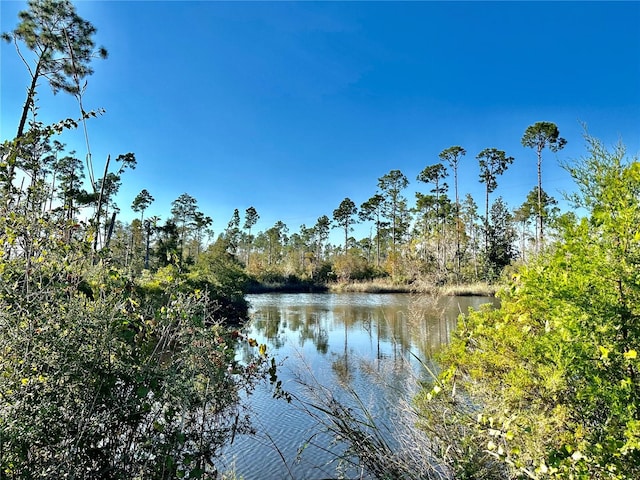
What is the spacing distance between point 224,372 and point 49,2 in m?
10.8

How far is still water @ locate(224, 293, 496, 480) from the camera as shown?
4438 millimetres

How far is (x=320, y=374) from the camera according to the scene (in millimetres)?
8094

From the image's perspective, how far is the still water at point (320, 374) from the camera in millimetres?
4438

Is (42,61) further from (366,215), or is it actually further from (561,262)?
(366,215)

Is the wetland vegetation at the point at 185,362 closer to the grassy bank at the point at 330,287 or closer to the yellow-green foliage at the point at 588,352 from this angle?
the yellow-green foliage at the point at 588,352

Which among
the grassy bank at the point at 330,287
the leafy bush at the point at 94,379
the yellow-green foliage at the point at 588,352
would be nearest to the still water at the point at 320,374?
the leafy bush at the point at 94,379

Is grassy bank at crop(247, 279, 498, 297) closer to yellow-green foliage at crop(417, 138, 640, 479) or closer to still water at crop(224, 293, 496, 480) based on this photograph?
still water at crop(224, 293, 496, 480)

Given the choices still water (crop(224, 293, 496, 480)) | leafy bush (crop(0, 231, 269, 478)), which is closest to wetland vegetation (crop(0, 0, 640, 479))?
leafy bush (crop(0, 231, 269, 478))

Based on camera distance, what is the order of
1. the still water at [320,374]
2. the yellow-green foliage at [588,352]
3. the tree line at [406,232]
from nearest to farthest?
the yellow-green foliage at [588,352] < the still water at [320,374] < the tree line at [406,232]

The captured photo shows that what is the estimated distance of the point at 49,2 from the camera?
9.02 meters

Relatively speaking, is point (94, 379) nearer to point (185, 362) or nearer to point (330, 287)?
point (185, 362)

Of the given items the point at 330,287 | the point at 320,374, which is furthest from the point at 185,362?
the point at 330,287

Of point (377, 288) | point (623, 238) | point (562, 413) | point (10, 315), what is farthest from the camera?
point (377, 288)

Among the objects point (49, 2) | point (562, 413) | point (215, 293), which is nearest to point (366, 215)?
point (215, 293)
